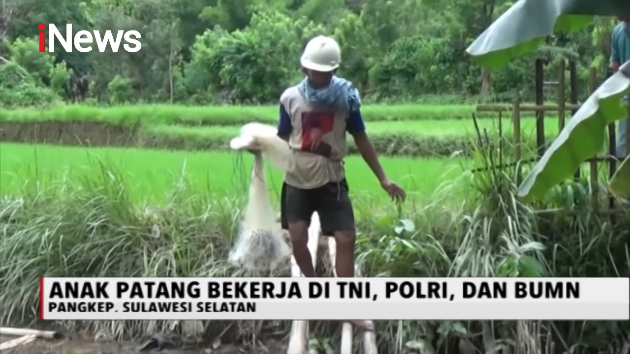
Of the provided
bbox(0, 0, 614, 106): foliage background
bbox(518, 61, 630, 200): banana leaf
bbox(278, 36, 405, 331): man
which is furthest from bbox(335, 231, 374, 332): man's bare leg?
bbox(518, 61, 630, 200): banana leaf

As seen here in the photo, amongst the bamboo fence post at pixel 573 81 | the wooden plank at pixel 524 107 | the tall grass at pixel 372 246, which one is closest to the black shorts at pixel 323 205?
the tall grass at pixel 372 246

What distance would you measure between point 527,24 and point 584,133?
47cm

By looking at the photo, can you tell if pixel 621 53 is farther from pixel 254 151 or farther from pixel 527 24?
pixel 254 151

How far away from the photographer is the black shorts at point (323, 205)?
117 inches

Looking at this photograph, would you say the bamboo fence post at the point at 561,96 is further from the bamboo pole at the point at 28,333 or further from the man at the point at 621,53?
the bamboo pole at the point at 28,333

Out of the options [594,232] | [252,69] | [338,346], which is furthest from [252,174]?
[594,232]

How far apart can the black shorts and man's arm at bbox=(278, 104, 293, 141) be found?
162 millimetres

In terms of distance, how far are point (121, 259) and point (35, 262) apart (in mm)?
302

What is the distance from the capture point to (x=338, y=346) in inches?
122

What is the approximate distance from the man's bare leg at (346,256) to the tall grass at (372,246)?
119 millimetres

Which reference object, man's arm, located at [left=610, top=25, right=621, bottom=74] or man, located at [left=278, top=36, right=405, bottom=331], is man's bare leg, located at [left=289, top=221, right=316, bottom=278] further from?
man's arm, located at [left=610, top=25, right=621, bottom=74]

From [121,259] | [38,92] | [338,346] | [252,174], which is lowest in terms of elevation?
[338,346]

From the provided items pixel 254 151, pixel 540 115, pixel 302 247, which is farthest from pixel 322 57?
pixel 540 115

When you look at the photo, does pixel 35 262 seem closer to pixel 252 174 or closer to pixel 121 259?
pixel 121 259
